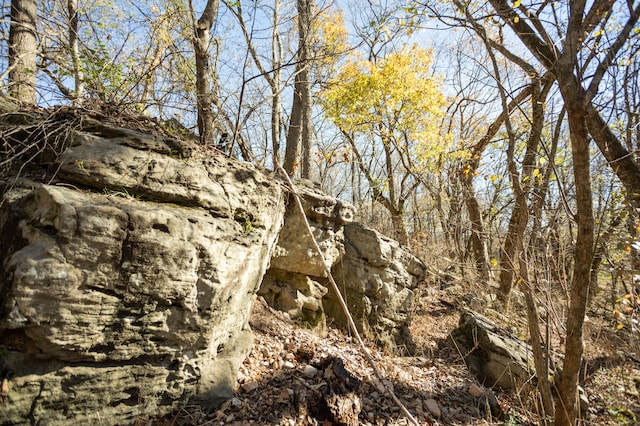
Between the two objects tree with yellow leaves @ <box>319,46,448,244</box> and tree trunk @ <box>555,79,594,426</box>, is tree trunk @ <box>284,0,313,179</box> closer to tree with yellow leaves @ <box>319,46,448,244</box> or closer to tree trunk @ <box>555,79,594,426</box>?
tree with yellow leaves @ <box>319,46,448,244</box>

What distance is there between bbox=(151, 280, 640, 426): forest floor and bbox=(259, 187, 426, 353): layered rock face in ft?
1.09

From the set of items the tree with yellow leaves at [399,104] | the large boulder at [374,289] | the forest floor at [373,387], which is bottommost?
the forest floor at [373,387]

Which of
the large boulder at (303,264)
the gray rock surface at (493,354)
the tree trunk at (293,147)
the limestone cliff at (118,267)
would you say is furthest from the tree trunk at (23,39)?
the gray rock surface at (493,354)

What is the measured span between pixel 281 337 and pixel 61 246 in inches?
108

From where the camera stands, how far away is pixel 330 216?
525cm

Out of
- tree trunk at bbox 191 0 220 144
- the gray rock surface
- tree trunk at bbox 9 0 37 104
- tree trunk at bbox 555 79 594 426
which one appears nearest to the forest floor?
the gray rock surface

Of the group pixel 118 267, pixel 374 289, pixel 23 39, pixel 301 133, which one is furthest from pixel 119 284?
pixel 301 133

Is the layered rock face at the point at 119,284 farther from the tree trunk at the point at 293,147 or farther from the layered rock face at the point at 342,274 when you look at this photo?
the tree trunk at the point at 293,147

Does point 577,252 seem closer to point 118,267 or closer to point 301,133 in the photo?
point 118,267

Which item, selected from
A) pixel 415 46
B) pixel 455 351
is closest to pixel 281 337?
pixel 455 351

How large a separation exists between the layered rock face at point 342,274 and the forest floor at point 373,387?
0.33m

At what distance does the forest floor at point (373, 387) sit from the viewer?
9.43ft

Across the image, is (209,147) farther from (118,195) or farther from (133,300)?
(133,300)

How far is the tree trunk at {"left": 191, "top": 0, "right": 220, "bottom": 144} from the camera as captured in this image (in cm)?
379
